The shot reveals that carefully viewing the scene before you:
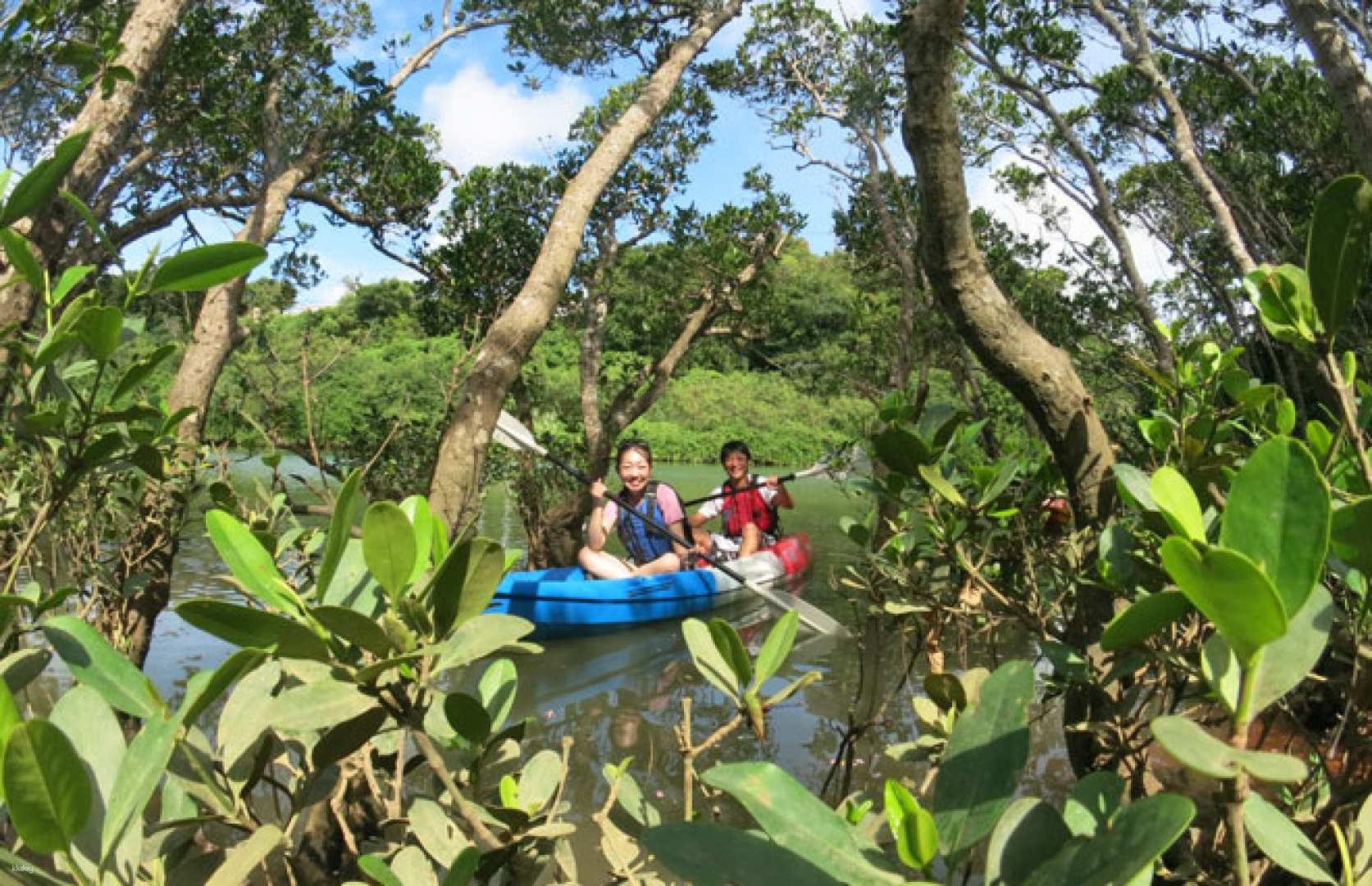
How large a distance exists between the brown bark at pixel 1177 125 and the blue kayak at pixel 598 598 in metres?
4.40

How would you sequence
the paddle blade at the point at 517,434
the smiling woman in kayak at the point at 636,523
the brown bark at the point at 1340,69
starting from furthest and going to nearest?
the smiling woman in kayak at the point at 636,523 < the paddle blade at the point at 517,434 < the brown bark at the point at 1340,69

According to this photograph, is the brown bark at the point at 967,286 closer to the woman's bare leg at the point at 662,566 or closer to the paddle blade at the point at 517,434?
the paddle blade at the point at 517,434

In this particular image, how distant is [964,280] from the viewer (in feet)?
4.67

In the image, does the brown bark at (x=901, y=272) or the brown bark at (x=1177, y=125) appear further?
the brown bark at (x=901, y=272)

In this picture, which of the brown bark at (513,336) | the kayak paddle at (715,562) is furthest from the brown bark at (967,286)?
the kayak paddle at (715,562)

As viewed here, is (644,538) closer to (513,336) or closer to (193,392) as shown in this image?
(193,392)

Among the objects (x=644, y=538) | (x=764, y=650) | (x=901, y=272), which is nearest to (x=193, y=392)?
(x=764, y=650)

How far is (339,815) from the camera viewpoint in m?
1.04

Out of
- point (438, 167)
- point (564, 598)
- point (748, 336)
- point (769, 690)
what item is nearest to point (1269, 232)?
point (748, 336)

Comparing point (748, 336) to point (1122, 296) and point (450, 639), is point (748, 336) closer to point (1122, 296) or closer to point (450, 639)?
point (1122, 296)

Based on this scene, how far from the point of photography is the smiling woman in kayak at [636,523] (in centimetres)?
702

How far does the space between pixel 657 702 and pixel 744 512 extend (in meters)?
4.00

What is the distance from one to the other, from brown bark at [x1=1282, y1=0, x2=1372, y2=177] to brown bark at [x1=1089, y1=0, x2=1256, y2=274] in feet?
6.82

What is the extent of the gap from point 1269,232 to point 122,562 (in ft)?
28.0
